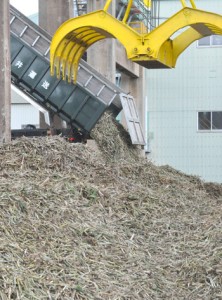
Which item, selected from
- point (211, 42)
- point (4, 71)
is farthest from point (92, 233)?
point (211, 42)

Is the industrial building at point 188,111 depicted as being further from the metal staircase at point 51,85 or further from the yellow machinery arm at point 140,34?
the yellow machinery arm at point 140,34

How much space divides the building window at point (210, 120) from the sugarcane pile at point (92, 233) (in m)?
18.4

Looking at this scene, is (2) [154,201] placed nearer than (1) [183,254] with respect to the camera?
No

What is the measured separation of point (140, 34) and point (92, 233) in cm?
629

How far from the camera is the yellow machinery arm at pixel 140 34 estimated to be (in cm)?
1430

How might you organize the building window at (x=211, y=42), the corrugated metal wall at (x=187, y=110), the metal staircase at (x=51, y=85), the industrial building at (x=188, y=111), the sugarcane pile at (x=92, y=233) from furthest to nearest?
the building window at (x=211, y=42)
the corrugated metal wall at (x=187, y=110)
the industrial building at (x=188, y=111)
the metal staircase at (x=51, y=85)
the sugarcane pile at (x=92, y=233)

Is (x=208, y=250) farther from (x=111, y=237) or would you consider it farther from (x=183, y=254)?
(x=111, y=237)

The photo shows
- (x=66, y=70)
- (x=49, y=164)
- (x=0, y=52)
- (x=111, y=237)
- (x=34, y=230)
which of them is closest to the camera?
(x=34, y=230)

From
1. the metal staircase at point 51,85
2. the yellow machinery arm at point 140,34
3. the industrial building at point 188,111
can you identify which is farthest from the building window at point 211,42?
the yellow machinery arm at point 140,34

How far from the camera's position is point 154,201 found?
1223 cm

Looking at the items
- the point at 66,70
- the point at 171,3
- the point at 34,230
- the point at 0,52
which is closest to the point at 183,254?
the point at 34,230

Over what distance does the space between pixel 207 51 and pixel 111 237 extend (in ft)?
77.0

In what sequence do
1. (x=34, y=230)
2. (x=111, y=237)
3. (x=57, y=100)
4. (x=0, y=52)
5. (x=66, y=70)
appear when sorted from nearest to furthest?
1. (x=34, y=230)
2. (x=111, y=237)
3. (x=0, y=52)
4. (x=66, y=70)
5. (x=57, y=100)

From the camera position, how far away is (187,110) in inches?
1266
